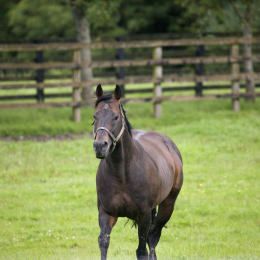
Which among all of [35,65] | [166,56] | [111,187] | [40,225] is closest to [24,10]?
[166,56]

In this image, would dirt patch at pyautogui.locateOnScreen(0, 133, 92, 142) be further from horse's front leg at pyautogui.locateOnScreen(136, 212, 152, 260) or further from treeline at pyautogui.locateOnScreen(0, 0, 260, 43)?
treeline at pyautogui.locateOnScreen(0, 0, 260, 43)

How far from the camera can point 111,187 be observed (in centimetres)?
790

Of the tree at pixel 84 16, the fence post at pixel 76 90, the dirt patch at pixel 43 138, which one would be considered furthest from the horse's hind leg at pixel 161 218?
the tree at pixel 84 16

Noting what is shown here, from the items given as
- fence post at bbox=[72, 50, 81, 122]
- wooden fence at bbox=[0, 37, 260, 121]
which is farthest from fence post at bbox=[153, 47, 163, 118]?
fence post at bbox=[72, 50, 81, 122]

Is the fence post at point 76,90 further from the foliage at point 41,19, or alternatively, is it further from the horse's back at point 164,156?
the foliage at point 41,19

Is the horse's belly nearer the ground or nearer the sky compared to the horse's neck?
nearer the ground

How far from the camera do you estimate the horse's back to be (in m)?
8.77

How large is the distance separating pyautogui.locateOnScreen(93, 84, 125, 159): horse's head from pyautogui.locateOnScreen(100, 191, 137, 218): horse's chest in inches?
18.8

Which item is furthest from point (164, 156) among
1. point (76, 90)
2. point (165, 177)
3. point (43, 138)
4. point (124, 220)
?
point (76, 90)

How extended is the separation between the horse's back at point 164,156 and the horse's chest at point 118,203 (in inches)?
28.8

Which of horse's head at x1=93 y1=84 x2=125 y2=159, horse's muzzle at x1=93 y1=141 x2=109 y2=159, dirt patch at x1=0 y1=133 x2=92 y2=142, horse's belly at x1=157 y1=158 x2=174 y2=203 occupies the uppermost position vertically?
horse's head at x1=93 y1=84 x2=125 y2=159

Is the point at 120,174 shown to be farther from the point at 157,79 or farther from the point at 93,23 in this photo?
the point at 93,23

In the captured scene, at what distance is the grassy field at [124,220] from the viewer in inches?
412

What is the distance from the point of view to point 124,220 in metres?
12.4
